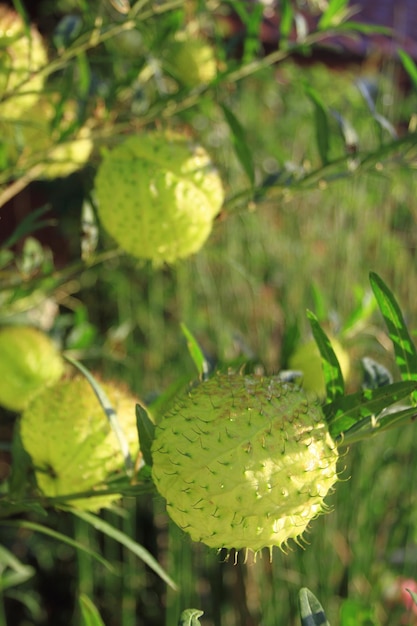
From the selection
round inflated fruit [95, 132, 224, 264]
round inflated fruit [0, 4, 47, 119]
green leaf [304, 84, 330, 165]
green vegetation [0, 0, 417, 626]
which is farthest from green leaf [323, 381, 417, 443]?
round inflated fruit [0, 4, 47, 119]

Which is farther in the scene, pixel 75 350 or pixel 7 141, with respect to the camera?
pixel 75 350

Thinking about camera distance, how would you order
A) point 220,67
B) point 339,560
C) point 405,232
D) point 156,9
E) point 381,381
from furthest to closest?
point 405,232
point 339,560
point 220,67
point 156,9
point 381,381

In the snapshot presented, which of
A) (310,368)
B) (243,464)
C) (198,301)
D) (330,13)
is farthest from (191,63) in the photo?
(198,301)

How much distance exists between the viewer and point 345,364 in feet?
3.03

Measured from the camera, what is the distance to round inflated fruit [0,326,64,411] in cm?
100

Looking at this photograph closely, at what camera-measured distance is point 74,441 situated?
0.66 metres

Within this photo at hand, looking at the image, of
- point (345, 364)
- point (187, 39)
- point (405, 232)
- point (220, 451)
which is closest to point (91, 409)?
point (220, 451)

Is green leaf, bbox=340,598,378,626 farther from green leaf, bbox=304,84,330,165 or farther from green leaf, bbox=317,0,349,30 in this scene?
green leaf, bbox=317,0,349,30

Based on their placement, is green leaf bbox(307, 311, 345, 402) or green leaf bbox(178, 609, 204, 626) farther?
green leaf bbox(307, 311, 345, 402)

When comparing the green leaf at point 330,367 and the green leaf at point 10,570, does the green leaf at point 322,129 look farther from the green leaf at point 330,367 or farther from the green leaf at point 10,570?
the green leaf at point 10,570

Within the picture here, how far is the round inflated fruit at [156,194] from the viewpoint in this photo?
77 cm

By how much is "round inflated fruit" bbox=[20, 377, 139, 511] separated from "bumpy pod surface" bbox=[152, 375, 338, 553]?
0.39 ft

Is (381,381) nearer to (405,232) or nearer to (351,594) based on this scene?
(351,594)

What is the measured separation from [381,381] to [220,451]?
0.22 meters
